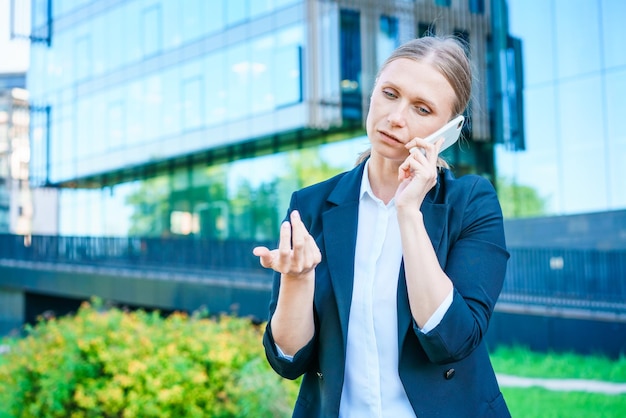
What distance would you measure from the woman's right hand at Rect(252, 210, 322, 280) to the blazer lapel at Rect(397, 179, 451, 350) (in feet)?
0.76

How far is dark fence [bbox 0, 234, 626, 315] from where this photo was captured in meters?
13.7

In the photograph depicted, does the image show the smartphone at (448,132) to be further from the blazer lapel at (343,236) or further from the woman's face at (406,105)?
the blazer lapel at (343,236)

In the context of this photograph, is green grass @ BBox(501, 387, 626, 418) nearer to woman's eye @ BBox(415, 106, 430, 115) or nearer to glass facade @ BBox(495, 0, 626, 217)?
woman's eye @ BBox(415, 106, 430, 115)

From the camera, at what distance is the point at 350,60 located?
21562 millimetres

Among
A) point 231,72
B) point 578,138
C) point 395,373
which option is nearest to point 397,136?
point 395,373

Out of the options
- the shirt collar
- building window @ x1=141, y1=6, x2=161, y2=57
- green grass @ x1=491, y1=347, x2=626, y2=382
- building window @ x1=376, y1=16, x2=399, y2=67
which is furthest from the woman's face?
building window @ x1=141, y1=6, x2=161, y2=57

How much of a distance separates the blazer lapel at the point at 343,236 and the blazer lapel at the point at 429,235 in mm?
129

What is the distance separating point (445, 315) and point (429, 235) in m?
0.23

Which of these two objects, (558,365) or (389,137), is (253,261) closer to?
(558,365)

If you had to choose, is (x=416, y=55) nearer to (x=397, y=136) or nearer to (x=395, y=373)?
(x=397, y=136)

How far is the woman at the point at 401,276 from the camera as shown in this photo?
5.55 ft

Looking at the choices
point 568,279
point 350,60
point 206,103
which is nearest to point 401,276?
point 568,279

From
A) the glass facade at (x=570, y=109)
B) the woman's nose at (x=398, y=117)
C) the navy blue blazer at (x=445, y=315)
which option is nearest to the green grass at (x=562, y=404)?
the navy blue blazer at (x=445, y=315)

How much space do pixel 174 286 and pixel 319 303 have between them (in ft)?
60.3
